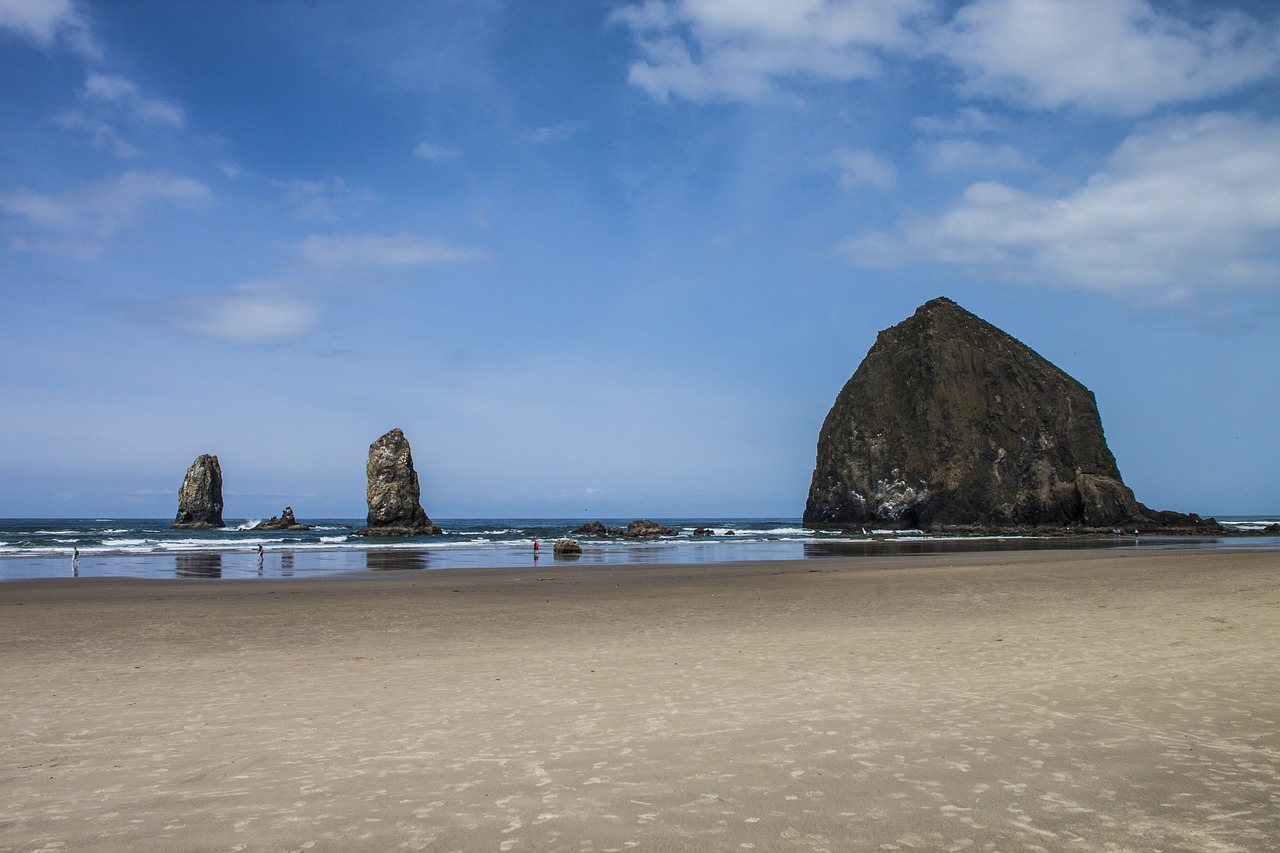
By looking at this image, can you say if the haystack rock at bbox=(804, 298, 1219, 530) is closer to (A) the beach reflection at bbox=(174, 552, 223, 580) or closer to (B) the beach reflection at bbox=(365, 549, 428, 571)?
(B) the beach reflection at bbox=(365, 549, 428, 571)

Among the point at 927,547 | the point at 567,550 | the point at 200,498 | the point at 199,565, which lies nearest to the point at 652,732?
the point at 199,565

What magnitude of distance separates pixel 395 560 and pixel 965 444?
64.4 m

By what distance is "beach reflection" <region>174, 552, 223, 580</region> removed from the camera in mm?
27484

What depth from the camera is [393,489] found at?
7519 centimetres

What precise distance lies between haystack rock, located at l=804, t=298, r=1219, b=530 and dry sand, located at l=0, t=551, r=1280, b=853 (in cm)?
6974

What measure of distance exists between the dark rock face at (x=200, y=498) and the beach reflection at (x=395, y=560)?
213ft

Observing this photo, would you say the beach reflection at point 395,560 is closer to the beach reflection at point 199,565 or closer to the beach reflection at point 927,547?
the beach reflection at point 199,565

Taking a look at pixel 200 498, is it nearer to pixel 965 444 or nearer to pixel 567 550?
pixel 567 550

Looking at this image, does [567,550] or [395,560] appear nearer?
[395,560]

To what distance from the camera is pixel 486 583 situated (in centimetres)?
2394

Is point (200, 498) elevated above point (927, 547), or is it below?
above

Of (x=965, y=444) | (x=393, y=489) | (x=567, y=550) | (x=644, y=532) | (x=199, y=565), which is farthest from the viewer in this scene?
(x=965, y=444)

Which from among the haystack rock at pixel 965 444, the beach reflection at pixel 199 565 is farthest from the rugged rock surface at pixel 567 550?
the haystack rock at pixel 965 444

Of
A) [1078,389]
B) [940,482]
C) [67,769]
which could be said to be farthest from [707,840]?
[1078,389]
